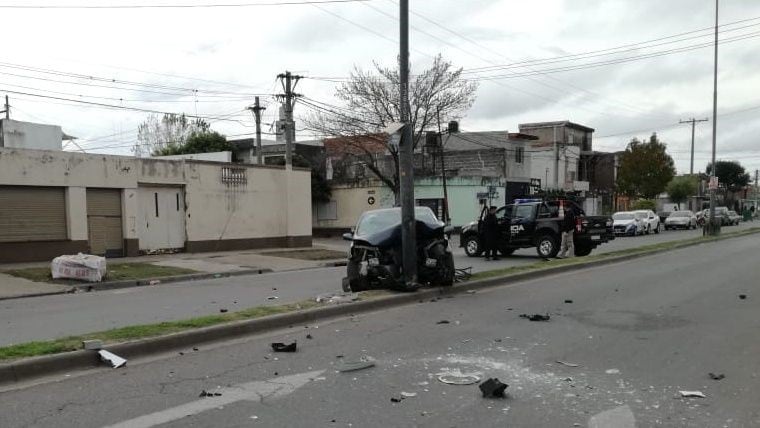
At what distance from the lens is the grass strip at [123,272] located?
14972mm

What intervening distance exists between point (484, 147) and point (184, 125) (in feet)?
90.6

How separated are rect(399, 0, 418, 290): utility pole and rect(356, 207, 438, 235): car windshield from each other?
0.68 meters

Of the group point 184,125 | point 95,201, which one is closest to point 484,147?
point 184,125

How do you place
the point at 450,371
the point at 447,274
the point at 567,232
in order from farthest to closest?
the point at 567,232 → the point at 447,274 → the point at 450,371

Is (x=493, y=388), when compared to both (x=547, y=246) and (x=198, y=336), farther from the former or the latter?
(x=547, y=246)

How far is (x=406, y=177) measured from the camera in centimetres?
1129

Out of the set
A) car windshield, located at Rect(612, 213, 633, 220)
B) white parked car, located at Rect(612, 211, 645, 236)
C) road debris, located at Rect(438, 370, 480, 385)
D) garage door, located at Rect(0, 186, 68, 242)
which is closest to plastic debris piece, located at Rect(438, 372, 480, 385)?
road debris, located at Rect(438, 370, 480, 385)

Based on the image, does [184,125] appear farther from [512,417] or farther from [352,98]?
[512,417]

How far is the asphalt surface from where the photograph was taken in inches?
351

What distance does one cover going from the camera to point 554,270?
1491 centimetres

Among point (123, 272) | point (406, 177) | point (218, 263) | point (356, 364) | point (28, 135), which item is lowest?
point (218, 263)

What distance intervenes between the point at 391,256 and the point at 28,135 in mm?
19953

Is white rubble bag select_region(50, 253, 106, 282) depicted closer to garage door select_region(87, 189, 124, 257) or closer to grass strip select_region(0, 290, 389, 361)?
garage door select_region(87, 189, 124, 257)

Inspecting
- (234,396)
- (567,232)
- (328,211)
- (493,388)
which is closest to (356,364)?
(234,396)
